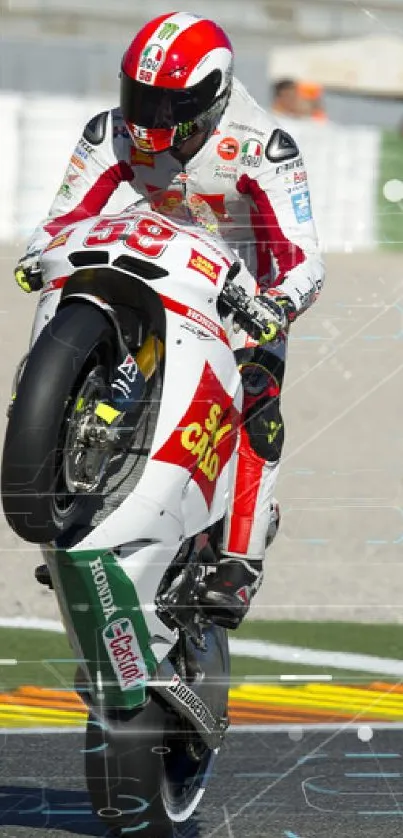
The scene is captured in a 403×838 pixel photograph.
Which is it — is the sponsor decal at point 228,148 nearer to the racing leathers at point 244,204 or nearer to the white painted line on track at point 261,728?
the racing leathers at point 244,204

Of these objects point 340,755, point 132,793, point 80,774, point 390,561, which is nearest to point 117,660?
point 132,793

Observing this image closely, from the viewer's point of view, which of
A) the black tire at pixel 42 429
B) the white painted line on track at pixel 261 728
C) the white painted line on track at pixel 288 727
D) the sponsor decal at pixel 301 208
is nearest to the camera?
the black tire at pixel 42 429

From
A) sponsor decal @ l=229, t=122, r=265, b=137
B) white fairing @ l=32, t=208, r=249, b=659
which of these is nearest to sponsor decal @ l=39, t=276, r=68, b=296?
white fairing @ l=32, t=208, r=249, b=659

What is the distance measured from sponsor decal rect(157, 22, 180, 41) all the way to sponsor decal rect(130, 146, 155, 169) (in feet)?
1.10

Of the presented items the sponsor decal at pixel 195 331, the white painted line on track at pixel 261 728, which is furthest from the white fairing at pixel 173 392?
the white painted line on track at pixel 261 728

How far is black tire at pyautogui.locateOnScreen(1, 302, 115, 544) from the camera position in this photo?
3.67 meters

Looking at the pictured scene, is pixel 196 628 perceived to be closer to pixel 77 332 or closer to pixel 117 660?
pixel 117 660

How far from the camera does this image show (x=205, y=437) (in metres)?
4.02

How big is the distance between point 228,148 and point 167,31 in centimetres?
37

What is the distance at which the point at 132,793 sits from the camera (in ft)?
13.7

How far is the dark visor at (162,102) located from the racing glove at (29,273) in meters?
0.38

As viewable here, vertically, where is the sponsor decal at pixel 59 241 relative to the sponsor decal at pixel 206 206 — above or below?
above

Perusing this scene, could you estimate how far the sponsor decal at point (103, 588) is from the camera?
3.88m

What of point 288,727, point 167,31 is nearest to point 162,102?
point 167,31
